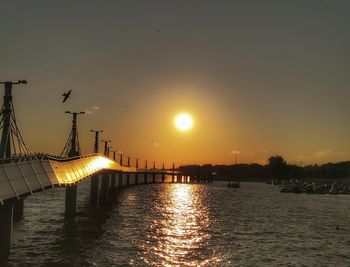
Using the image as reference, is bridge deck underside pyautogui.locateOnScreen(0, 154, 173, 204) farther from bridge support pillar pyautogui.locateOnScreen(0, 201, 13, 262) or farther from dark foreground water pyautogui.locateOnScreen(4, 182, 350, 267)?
dark foreground water pyautogui.locateOnScreen(4, 182, 350, 267)

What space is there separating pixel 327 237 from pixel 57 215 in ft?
148

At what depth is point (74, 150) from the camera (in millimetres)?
92812

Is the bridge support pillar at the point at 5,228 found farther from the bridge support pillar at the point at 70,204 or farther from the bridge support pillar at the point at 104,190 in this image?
the bridge support pillar at the point at 104,190

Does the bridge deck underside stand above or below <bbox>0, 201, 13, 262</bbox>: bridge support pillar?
above

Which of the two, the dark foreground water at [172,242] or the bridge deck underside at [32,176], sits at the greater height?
the bridge deck underside at [32,176]

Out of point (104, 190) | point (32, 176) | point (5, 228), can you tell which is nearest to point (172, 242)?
point (32, 176)

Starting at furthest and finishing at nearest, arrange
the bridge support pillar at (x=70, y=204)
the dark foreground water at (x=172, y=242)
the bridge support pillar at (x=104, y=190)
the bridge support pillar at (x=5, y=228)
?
the bridge support pillar at (x=104, y=190) < the bridge support pillar at (x=70, y=204) < the dark foreground water at (x=172, y=242) < the bridge support pillar at (x=5, y=228)

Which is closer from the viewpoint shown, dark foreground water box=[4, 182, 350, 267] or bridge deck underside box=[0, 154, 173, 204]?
bridge deck underside box=[0, 154, 173, 204]

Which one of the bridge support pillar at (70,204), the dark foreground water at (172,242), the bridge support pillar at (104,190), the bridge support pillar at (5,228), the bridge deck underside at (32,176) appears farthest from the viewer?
the bridge support pillar at (104,190)

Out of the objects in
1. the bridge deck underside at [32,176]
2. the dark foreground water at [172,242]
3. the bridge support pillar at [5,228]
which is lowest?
the dark foreground water at [172,242]

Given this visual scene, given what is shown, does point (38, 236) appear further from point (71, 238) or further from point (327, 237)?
point (327, 237)

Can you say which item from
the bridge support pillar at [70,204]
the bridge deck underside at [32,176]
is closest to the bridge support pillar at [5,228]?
the bridge deck underside at [32,176]

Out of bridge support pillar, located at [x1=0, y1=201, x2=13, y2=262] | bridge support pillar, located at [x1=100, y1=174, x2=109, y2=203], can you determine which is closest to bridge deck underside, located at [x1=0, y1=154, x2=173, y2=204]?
bridge support pillar, located at [x1=0, y1=201, x2=13, y2=262]

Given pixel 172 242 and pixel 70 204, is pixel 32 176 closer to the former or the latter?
pixel 172 242
